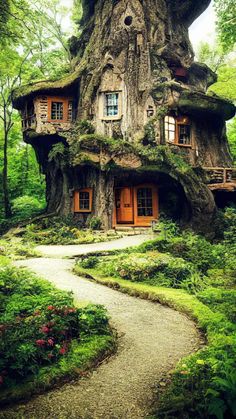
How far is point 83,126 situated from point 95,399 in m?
19.9

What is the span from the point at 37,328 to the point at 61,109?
2129cm

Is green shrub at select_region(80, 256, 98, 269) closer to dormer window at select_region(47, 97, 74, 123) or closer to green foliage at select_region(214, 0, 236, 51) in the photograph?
green foliage at select_region(214, 0, 236, 51)

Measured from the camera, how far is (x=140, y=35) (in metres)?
22.8

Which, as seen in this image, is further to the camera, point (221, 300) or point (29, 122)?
point (29, 122)

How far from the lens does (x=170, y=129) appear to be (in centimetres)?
2369

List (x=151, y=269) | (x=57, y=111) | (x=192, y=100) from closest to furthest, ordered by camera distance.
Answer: (x=151, y=269) → (x=192, y=100) → (x=57, y=111)

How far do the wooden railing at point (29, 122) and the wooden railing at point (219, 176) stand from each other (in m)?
12.3

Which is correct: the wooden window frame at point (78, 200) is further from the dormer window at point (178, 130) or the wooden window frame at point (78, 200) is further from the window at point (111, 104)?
the dormer window at point (178, 130)

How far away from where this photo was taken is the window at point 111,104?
2312cm

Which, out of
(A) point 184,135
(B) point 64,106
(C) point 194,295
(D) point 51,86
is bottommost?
(C) point 194,295

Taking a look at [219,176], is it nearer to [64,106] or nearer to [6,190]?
[64,106]

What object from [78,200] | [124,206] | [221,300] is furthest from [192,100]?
[221,300]

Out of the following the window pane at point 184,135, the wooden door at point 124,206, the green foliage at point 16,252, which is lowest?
the green foliage at point 16,252

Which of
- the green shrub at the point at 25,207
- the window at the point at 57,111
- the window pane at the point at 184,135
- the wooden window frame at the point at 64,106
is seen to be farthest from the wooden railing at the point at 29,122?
the window pane at the point at 184,135
